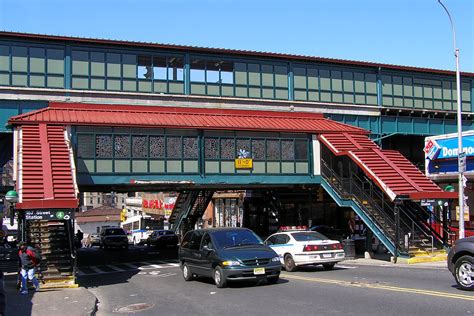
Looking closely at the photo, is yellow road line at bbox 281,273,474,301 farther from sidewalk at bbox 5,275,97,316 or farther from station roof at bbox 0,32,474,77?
station roof at bbox 0,32,474,77

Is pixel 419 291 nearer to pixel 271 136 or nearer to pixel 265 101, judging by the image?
pixel 271 136

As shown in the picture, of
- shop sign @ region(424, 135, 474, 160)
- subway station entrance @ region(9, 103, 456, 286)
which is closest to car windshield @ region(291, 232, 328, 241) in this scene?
subway station entrance @ region(9, 103, 456, 286)

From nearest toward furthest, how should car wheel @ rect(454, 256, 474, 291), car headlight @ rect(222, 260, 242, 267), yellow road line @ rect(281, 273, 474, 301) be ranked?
yellow road line @ rect(281, 273, 474, 301), car wheel @ rect(454, 256, 474, 291), car headlight @ rect(222, 260, 242, 267)

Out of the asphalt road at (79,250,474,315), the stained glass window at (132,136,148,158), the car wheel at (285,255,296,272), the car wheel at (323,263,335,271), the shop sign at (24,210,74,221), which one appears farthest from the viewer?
the stained glass window at (132,136,148,158)

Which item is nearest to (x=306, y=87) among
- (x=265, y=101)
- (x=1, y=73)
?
(x=265, y=101)

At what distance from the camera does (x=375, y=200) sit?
27656mm

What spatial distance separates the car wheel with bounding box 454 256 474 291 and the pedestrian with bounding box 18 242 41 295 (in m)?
11.5

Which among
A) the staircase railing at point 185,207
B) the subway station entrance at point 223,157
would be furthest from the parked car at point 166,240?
the subway station entrance at point 223,157

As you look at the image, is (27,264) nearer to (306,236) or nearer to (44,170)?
(44,170)

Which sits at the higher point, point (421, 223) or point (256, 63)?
point (256, 63)

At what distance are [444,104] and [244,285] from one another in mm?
27843

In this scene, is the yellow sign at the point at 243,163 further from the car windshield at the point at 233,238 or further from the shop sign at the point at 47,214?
the car windshield at the point at 233,238

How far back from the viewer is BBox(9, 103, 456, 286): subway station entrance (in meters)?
23.8

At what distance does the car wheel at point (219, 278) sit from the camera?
1455 centimetres
